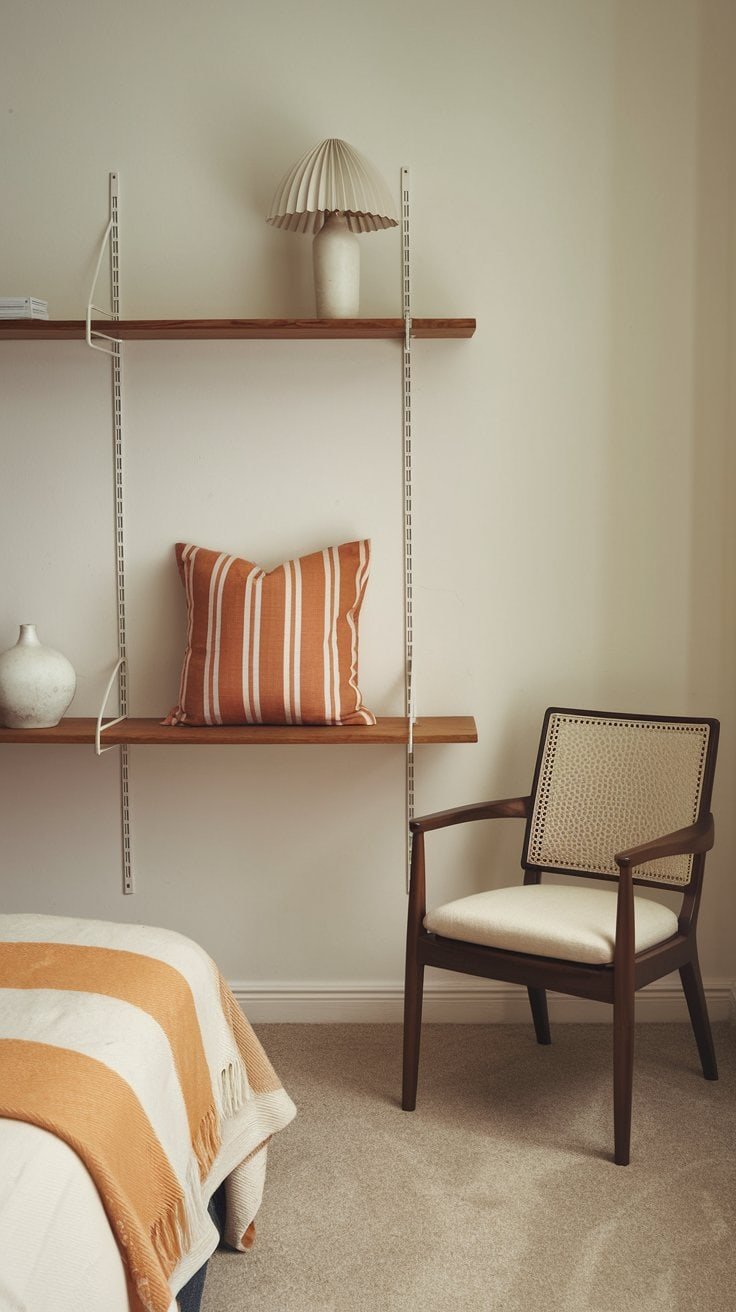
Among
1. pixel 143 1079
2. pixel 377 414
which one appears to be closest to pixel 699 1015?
pixel 143 1079

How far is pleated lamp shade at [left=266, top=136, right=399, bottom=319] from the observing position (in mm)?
2789

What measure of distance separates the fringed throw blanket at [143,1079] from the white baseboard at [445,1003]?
112cm

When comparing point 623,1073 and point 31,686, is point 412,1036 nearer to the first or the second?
point 623,1073

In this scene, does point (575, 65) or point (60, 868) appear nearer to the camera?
point (575, 65)

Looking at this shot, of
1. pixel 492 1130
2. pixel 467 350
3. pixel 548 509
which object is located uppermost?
pixel 467 350

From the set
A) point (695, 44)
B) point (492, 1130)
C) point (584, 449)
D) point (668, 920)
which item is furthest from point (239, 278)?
point (492, 1130)

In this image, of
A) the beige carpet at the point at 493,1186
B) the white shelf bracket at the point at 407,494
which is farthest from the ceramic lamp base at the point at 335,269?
the beige carpet at the point at 493,1186

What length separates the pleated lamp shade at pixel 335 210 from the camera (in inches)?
110

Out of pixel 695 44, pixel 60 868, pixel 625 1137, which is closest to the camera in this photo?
pixel 625 1137

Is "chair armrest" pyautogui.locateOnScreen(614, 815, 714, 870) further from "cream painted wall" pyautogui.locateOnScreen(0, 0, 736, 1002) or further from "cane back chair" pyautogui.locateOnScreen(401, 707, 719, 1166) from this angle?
"cream painted wall" pyautogui.locateOnScreen(0, 0, 736, 1002)

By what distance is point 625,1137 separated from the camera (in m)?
2.39

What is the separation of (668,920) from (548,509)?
1.13m

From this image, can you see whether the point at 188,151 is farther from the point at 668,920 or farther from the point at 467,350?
the point at 668,920

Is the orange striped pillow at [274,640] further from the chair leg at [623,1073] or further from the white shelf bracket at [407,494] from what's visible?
the chair leg at [623,1073]
